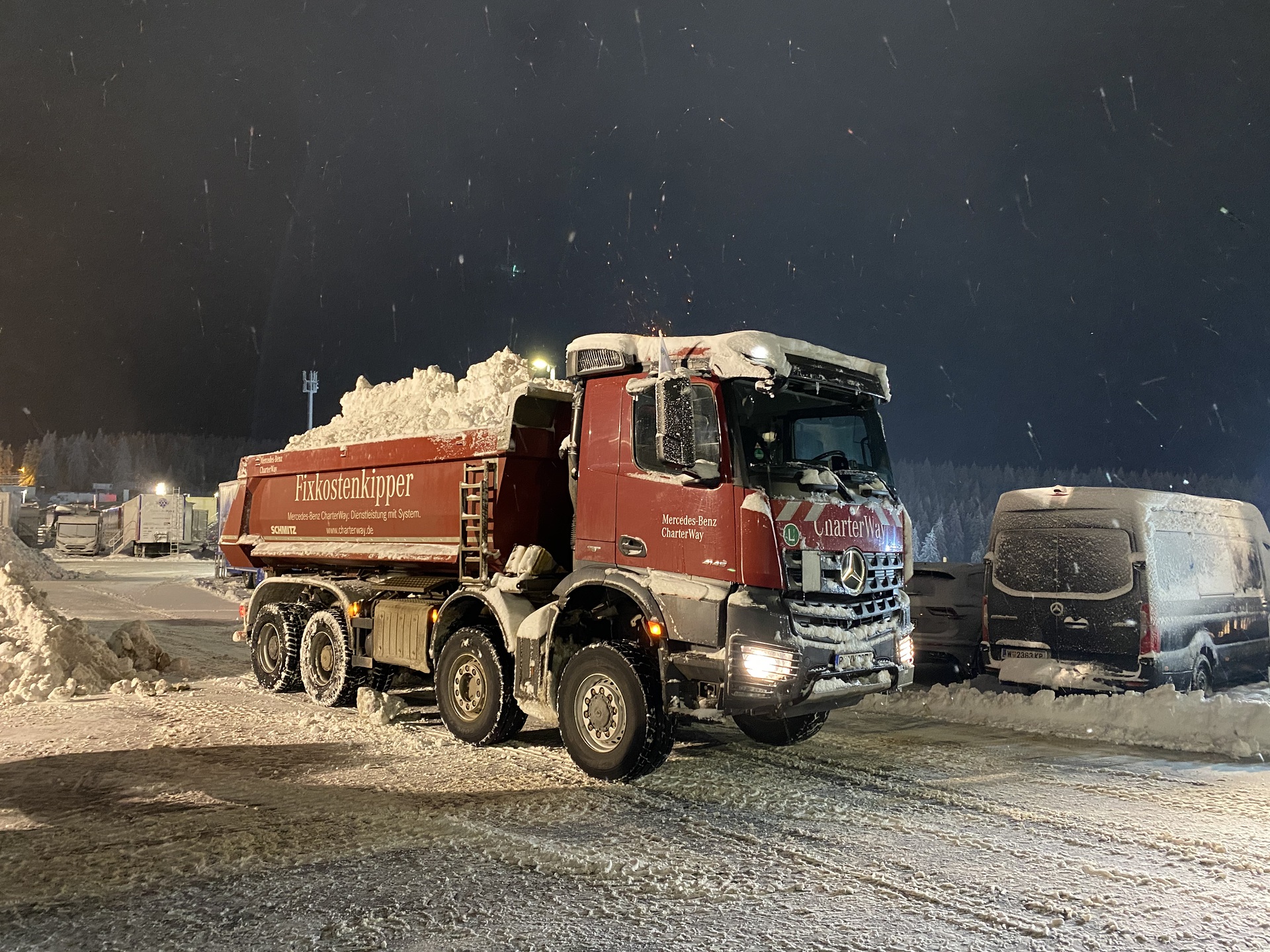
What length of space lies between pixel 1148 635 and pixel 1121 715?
0.94m

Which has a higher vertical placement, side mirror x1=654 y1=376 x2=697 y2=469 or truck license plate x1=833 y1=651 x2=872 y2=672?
side mirror x1=654 y1=376 x2=697 y2=469

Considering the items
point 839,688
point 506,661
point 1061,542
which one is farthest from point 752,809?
point 1061,542

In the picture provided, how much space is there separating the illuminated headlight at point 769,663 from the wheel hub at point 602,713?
1.07 meters

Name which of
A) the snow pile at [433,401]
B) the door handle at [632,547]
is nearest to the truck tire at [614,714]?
the door handle at [632,547]

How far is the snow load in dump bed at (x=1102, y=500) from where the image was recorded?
10133mm

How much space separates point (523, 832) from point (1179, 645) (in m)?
7.80

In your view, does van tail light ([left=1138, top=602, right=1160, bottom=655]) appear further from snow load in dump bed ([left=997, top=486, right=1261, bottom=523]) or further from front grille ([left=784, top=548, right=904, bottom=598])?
front grille ([left=784, top=548, right=904, bottom=598])

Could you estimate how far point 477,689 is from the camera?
8766 millimetres

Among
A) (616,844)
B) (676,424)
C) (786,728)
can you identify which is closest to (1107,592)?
(786,728)

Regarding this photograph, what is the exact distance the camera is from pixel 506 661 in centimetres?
849

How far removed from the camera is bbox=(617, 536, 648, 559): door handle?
748cm

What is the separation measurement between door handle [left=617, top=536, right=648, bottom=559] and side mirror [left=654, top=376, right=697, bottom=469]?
76 cm

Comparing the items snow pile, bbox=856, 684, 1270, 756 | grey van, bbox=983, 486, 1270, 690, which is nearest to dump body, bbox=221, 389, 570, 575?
snow pile, bbox=856, 684, 1270, 756

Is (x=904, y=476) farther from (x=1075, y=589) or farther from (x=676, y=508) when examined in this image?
(x=676, y=508)
